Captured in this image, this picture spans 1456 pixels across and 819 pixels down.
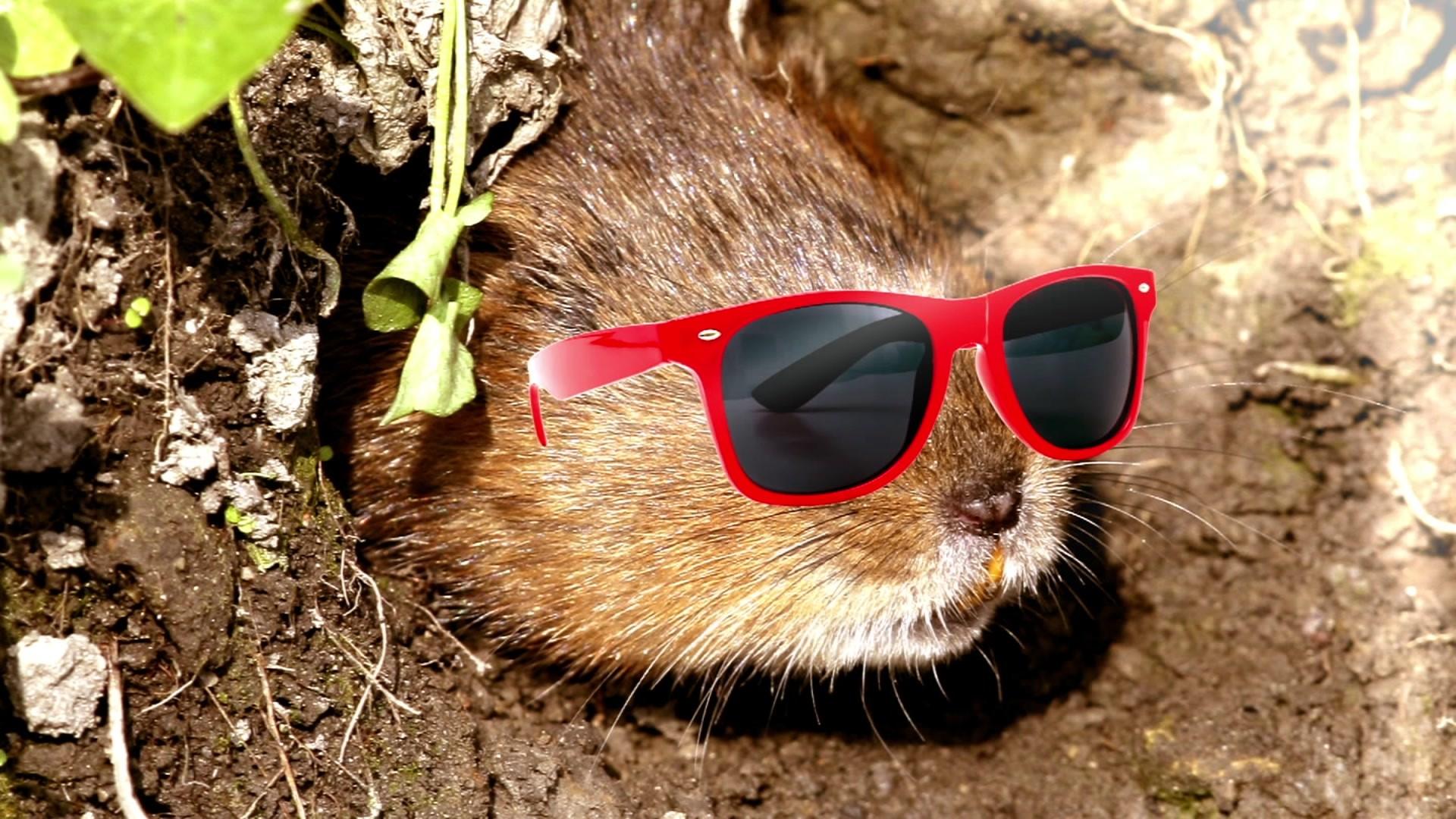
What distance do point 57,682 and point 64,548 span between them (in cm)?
23

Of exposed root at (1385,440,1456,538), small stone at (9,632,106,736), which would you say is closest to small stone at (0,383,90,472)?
small stone at (9,632,106,736)

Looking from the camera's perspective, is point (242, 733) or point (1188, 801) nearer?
point (242, 733)

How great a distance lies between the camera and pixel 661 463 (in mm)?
2725

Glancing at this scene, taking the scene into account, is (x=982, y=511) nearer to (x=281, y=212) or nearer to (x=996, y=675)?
(x=996, y=675)

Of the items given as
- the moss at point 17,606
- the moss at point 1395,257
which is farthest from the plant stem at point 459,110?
the moss at point 1395,257

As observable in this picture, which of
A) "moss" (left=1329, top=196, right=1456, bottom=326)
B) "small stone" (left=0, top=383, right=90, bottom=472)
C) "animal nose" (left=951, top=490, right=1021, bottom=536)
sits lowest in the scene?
"moss" (left=1329, top=196, right=1456, bottom=326)

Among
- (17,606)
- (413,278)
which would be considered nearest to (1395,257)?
(413,278)

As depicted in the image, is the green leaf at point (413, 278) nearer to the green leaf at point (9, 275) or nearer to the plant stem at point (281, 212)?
the plant stem at point (281, 212)

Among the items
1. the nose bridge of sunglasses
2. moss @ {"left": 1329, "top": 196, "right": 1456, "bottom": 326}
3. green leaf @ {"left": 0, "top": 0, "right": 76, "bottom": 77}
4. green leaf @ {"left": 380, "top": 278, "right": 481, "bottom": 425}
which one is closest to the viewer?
green leaf @ {"left": 0, "top": 0, "right": 76, "bottom": 77}

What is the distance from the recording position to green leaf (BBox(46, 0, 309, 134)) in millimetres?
1660

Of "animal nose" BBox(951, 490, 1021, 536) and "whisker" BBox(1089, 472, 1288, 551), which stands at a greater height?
"animal nose" BBox(951, 490, 1021, 536)

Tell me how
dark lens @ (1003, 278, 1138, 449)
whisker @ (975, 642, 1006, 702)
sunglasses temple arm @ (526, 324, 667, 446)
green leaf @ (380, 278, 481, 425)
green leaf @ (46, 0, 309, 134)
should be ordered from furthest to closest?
whisker @ (975, 642, 1006, 702) < dark lens @ (1003, 278, 1138, 449) < sunglasses temple arm @ (526, 324, 667, 446) < green leaf @ (380, 278, 481, 425) < green leaf @ (46, 0, 309, 134)

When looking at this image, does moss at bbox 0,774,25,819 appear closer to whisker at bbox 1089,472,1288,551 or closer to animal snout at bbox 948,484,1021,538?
animal snout at bbox 948,484,1021,538

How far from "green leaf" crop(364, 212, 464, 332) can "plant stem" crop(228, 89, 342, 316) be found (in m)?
0.14
